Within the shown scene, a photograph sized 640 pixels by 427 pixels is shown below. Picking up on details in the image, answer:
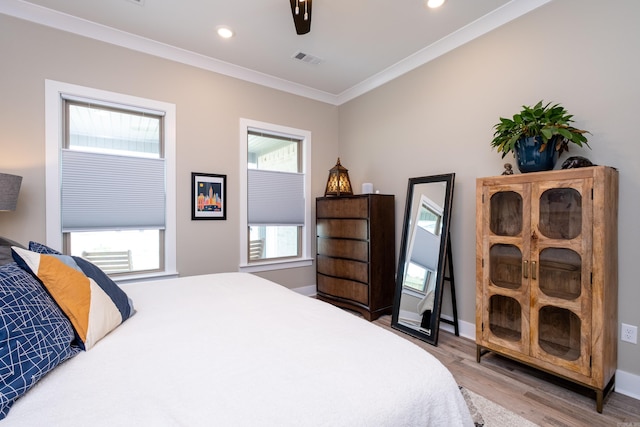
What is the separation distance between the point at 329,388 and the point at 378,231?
2.57m

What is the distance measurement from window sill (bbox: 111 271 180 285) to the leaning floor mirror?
2.36 m

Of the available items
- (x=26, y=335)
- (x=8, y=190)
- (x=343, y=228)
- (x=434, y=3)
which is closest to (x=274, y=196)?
(x=343, y=228)

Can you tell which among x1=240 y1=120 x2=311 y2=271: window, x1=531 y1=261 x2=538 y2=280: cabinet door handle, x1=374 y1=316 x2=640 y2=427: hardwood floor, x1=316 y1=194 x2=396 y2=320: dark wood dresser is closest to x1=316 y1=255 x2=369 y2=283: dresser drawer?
x1=316 y1=194 x2=396 y2=320: dark wood dresser

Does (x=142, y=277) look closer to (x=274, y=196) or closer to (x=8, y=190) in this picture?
(x=8, y=190)

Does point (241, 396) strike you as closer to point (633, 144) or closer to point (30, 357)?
point (30, 357)

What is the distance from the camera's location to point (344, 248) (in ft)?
11.6

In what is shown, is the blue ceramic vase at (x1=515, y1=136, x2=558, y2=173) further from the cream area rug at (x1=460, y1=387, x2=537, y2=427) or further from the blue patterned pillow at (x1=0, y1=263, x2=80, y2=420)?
the blue patterned pillow at (x1=0, y1=263, x2=80, y2=420)

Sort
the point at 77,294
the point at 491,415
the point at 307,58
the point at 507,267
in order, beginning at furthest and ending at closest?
1. the point at 307,58
2. the point at 507,267
3. the point at 491,415
4. the point at 77,294

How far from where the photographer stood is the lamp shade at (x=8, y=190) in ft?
6.18

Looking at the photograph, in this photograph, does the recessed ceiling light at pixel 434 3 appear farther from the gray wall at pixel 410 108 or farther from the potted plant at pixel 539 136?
the potted plant at pixel 539 136

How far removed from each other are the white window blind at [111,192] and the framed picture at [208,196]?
31cm

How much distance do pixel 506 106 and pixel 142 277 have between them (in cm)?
370

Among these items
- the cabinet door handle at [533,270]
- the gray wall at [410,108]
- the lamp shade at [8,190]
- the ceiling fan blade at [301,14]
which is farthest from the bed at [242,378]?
the gray wall at [410,108]

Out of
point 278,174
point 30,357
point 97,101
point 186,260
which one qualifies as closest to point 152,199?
point 186,260
